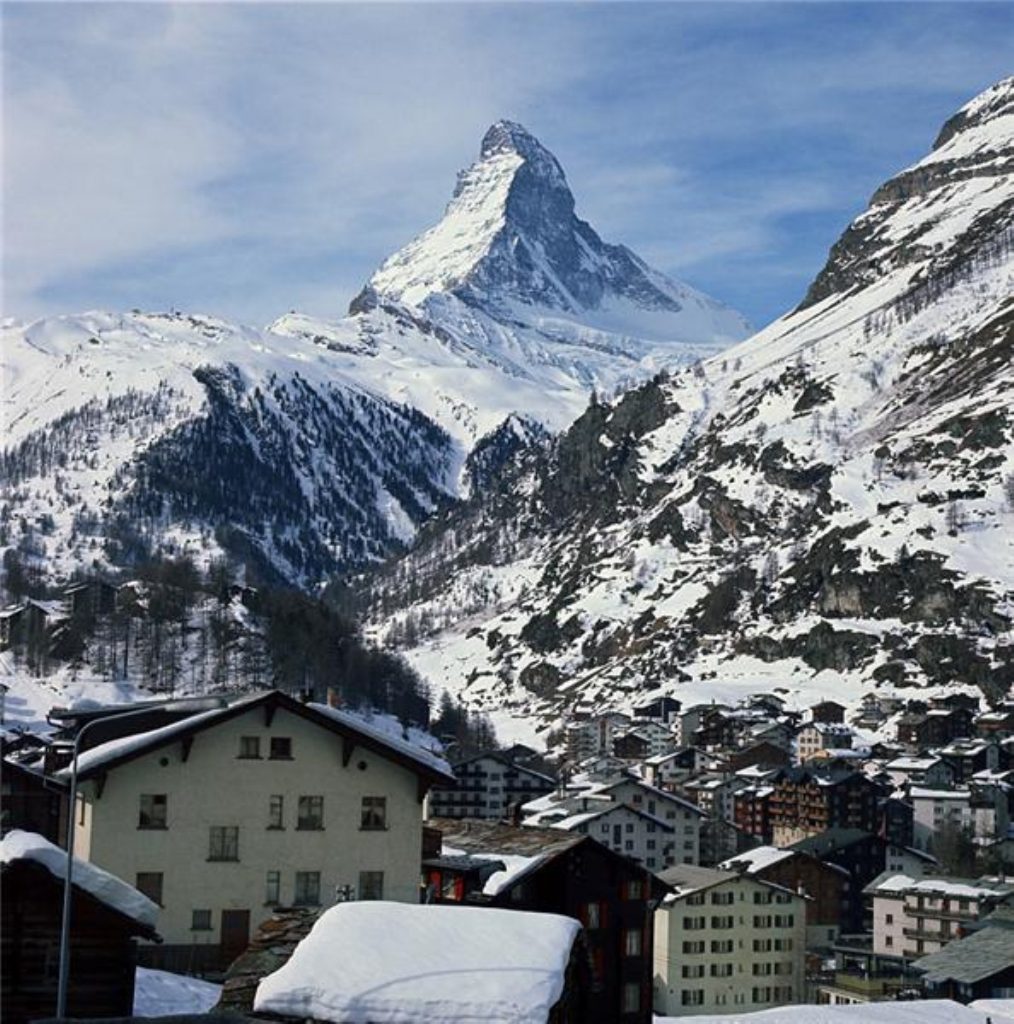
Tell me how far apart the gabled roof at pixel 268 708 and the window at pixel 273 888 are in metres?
3.46

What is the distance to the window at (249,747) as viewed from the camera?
35844 mm

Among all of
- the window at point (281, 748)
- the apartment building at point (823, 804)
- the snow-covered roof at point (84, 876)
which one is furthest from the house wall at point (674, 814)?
the snow-covered roof at point (84, 876)

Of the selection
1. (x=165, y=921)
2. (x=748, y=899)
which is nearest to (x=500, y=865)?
(x=165, y=921)

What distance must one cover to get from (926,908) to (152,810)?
7694 cm

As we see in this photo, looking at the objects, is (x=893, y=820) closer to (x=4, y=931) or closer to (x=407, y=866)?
(x=407, y=866)

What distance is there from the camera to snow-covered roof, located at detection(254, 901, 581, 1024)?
17.1 metres

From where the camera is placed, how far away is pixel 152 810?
34906mm

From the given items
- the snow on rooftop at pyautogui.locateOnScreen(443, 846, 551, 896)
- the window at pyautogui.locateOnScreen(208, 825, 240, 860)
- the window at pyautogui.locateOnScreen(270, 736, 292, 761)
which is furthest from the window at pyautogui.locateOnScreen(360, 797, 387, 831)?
the snow on rooftop at pyautogui.locateOnScreen(443, 846, 551, 896)

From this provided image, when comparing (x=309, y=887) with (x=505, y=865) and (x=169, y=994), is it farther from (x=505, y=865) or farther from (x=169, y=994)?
(x=505, y=865)

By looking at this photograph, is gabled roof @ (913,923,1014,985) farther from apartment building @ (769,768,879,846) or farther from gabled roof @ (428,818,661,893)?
apartment building @ (769,768,879,846)

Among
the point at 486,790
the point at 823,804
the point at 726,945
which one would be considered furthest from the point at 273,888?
the point at 823,804

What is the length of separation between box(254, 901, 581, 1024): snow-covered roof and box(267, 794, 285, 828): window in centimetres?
1715

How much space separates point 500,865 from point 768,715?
15957 centimetres

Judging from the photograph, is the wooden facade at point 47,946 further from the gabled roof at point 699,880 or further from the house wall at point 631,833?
the house wall at point 631,833
